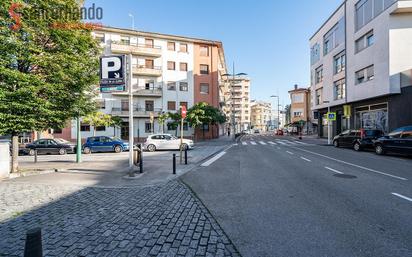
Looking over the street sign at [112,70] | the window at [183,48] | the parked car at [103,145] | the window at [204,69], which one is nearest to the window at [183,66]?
the window at [183,48]

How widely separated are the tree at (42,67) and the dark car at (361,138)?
64.0 ft

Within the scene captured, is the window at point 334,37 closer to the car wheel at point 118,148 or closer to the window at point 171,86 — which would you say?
the window at point 171,86

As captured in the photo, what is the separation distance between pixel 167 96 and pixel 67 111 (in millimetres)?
26894

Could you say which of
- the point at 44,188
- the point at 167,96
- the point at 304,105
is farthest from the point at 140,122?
Result: the point at 304,105

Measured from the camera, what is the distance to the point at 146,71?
34.6 meters

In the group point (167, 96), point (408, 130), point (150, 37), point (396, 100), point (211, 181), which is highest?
point (150, 37)

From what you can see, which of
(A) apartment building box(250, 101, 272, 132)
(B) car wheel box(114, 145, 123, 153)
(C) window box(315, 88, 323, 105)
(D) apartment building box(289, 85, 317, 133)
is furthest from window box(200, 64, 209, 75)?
(A) apartment building box(250, 101, 272, 132)

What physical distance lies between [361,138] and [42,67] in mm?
21452

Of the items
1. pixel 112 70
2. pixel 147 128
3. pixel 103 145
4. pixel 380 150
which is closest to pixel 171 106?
pixel 147 128

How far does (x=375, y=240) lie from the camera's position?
3.51m

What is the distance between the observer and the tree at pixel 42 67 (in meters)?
8.00

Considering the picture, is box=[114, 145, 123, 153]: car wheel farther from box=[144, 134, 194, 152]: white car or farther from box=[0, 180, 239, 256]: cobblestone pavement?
box=[0, 180, 239, 256]: cobblestone pavement

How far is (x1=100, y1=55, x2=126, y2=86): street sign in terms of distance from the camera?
26.5 feet

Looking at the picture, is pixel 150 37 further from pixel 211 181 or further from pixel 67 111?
pixel 211 181
